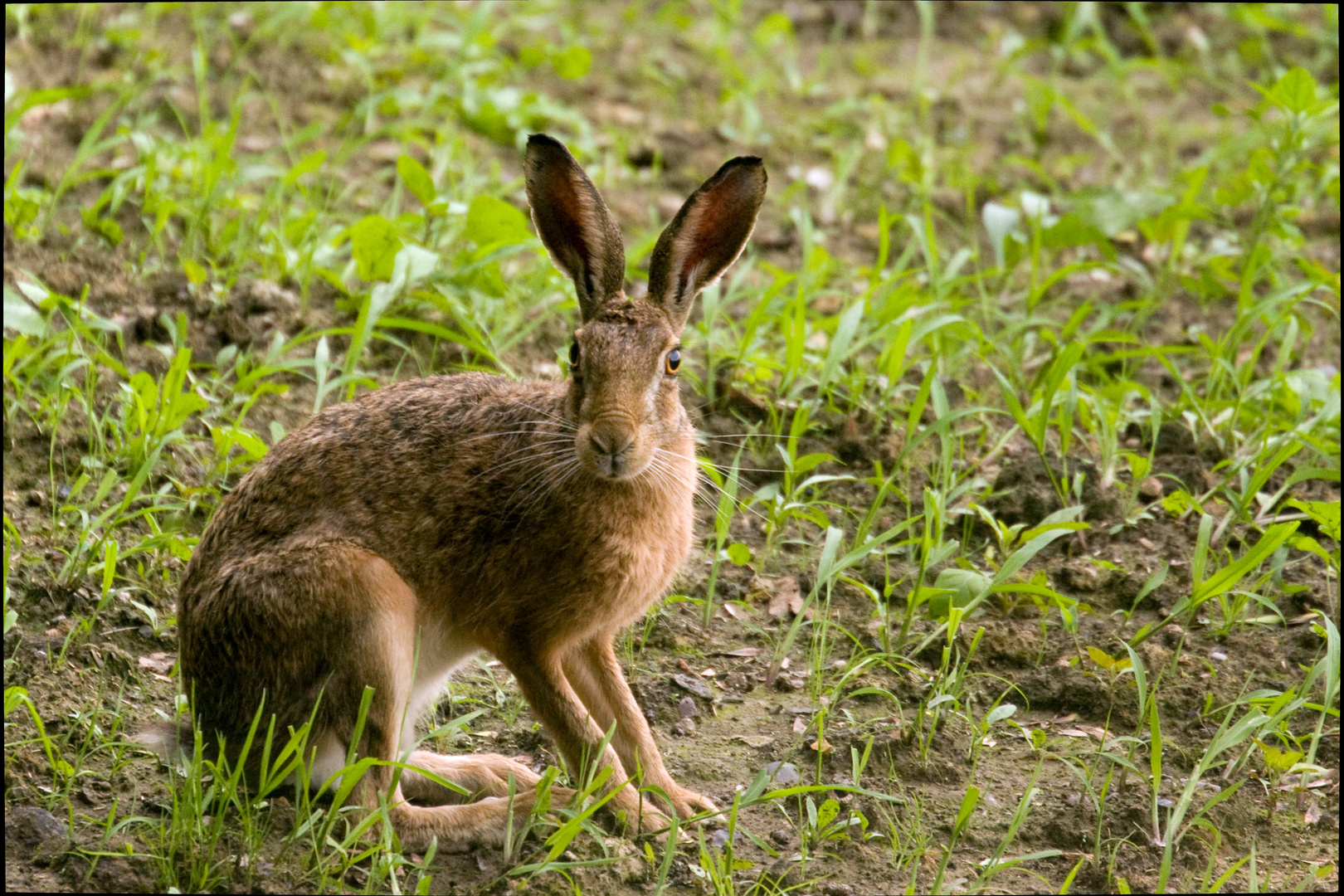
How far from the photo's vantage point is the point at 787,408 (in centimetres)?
581

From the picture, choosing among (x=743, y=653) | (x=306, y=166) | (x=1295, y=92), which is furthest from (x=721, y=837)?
(x=1295, y=92)

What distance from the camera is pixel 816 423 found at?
5715 millimetres

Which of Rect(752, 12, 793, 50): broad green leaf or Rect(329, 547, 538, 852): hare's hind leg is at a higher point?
Rect(752, 12, 793, 50): broad green leaf

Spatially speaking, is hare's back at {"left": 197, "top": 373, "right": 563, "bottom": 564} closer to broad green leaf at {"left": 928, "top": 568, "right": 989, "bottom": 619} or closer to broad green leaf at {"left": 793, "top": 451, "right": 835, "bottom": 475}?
broad green leaf at {"left": 793, "top": 451, "right": 835, "bottom": 475}

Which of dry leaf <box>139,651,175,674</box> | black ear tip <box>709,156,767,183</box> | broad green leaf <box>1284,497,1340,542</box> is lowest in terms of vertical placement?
dry leaf <box>139,651,175,674</box>

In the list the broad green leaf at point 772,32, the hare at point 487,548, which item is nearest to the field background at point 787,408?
the broad green leaf at point 772,32

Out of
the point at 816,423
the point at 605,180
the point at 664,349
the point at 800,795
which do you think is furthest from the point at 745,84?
the point at 800,795

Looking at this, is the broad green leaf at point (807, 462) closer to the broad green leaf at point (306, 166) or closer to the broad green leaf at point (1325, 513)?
the broad green leaf at point (1325, 513)

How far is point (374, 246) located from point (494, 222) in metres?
0.47

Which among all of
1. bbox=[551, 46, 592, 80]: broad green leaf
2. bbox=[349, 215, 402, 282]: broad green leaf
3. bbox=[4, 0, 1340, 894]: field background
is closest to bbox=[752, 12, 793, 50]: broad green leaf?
bbox=[4, 0, 1340, 894]: field background

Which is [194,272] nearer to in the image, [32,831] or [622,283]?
[622,283]

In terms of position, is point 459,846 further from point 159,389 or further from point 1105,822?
point 159,389

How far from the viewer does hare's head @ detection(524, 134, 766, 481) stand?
13.3ft

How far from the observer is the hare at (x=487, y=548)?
3939mm
